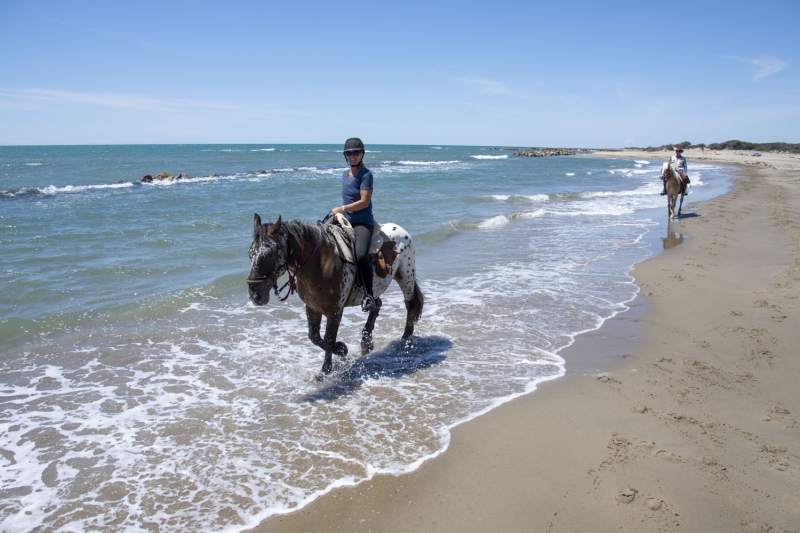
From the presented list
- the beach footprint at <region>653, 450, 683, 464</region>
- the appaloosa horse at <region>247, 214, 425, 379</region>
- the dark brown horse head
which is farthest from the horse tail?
the beach footprint at <region>653, 450, 683, 464</region>

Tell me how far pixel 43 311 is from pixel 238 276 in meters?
3.23

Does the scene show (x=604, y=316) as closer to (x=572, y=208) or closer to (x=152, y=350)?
(x=152, y=350)

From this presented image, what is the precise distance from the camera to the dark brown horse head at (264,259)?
457 centimetres

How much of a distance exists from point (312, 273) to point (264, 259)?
668mm

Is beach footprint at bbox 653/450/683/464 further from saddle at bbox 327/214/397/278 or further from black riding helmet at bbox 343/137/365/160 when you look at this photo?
black riding helmet at bbox 343/137/365/160

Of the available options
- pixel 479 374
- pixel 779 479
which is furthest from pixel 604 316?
pixel 779 479

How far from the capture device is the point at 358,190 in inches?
220

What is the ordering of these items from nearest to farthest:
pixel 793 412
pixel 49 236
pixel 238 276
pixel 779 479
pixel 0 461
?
pixel 779 479
pixel 0 461
pixel 793 412
pixel 238 276
pixel 49 236

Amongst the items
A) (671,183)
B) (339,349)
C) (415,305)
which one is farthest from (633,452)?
(671,183)

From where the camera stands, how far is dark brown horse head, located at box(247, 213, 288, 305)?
15.0ft

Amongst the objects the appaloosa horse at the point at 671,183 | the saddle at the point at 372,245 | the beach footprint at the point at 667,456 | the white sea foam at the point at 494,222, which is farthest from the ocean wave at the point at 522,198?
the beach footprint at the point at 667,456

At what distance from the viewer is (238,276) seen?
973 centimetres

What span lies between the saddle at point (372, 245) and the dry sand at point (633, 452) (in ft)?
7.35

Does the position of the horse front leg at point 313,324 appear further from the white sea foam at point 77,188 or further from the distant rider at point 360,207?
the white sea foam at point 77,188
